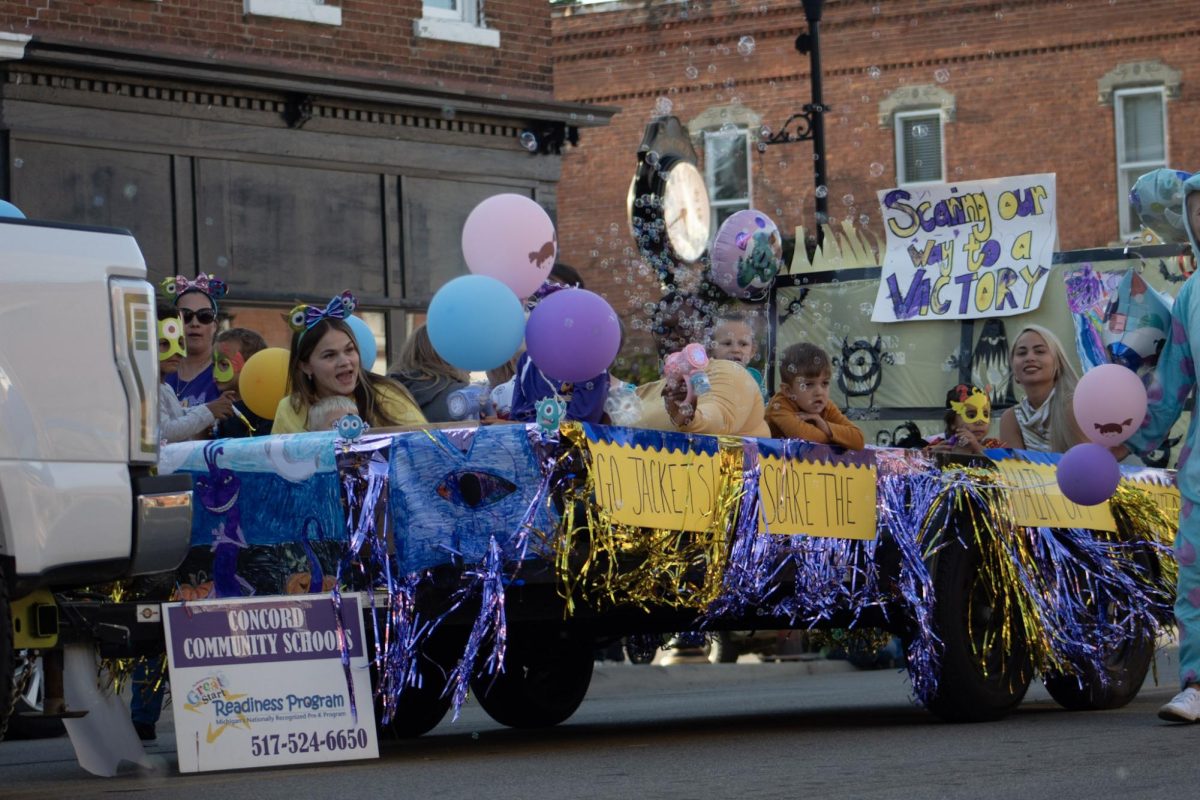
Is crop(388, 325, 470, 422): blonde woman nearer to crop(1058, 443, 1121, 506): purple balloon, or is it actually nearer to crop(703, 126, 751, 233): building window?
Result: crop(1058, 443, 1121, 506): purple balloon

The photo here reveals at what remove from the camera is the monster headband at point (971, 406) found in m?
9.06

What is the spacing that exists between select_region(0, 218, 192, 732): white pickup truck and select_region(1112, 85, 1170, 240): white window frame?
2314cm

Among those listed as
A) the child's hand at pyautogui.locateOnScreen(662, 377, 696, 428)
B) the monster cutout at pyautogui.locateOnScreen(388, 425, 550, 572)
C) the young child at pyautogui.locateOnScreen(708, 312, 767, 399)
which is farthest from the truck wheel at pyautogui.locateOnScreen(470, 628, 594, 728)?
the monster cutout at pyautogui.locateOnScreen(388, 425, 550, 572)

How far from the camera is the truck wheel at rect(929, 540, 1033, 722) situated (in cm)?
791

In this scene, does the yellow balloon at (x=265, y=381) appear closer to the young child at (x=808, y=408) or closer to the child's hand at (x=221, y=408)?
the child's hand at (x=221, y=408)

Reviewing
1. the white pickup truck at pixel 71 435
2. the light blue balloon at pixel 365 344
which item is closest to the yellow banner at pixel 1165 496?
the light blue balloon at pixel 365 344

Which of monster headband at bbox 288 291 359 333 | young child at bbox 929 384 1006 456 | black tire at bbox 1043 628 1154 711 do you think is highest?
monster headband at bbox 288 291 359 333

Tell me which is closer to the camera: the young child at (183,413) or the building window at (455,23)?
the young child at (183,413)

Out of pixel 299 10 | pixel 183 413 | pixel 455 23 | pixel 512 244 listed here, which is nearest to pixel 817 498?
pixel 512 244

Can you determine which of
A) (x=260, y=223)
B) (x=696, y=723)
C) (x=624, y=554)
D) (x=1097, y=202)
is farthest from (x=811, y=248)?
(x=1097, y=202)

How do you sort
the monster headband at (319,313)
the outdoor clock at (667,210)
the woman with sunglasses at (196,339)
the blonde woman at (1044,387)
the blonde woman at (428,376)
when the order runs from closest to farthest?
the monster headband at (319,313) → the blonde woman at (428,376) → the woman with sunglasses at (196,339) → the blonde woman at (1044,387) → the outdoor clock at (667,210)

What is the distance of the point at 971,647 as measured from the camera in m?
8.02

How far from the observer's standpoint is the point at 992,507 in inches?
320

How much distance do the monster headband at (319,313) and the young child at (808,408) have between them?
1682mm
